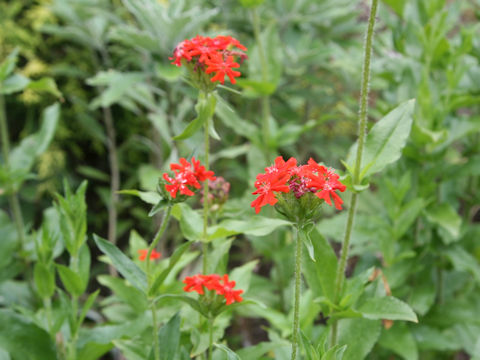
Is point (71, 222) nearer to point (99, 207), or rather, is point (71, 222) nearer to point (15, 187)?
point (15, 187)

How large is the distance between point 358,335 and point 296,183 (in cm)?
73

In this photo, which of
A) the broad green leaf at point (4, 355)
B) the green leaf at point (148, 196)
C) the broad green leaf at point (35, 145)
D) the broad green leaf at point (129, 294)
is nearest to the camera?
the green leaf at point (148, 196)

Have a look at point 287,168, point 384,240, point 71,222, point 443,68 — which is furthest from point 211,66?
point 443,68

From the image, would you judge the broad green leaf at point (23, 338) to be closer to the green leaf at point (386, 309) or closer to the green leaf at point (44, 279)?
the green leaf at point (44, 279)

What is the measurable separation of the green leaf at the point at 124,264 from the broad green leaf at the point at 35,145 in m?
1.10

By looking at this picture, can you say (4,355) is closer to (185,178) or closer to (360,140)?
(185,178)

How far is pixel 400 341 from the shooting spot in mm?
1942

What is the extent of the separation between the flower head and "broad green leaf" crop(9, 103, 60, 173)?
1186 mm

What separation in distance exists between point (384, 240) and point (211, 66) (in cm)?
109

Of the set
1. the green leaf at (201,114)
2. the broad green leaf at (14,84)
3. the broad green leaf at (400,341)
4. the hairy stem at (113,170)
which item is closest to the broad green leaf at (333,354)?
the green leaf at (201,114)

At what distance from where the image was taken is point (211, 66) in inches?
51.4

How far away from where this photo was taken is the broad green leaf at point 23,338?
1.67m

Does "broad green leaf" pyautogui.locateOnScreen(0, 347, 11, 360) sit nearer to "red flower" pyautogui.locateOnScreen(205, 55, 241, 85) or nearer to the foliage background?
the foliage background

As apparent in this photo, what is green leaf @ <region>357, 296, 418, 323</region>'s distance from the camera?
4.76 feet
